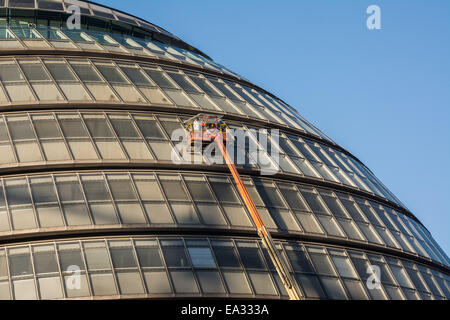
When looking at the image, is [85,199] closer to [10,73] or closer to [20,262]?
[20,262]

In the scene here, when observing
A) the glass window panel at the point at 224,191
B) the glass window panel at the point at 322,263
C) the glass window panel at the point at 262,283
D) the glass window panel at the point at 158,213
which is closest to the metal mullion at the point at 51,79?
the glass window panel at the point at 158,213

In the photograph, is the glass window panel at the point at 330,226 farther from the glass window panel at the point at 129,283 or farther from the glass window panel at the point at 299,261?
the glass window panel at the point at 129,283

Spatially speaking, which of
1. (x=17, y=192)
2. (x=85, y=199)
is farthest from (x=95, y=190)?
(x=17, y=192)

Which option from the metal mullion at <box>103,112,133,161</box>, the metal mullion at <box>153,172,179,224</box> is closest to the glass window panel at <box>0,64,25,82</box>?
the metal mullion at <box>103,112,133,161</box>

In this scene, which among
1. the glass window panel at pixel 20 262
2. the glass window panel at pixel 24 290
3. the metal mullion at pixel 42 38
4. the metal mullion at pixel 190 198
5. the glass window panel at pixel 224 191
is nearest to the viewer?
the glass window panel at pixel 24 290

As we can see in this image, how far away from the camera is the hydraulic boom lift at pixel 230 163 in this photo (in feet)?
96.0

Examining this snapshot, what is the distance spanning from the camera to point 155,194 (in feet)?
101

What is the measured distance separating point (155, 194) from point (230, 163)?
3713 mm

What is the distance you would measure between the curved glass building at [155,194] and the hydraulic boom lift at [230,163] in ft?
1.13

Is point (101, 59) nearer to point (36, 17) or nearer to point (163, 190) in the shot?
point (36, 17)

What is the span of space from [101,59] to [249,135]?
299 inches

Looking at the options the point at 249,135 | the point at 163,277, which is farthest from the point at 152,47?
the point at 163,277

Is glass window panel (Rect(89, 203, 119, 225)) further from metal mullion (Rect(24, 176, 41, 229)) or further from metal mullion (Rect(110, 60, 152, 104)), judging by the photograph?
metal mullion (Rect(110, 60, 152, 104))
